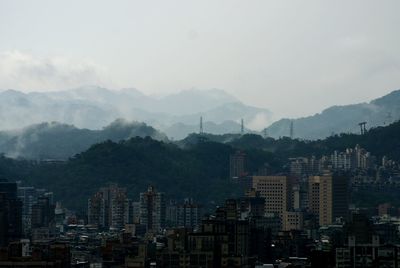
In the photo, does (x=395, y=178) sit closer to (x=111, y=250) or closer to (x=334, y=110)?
(x=111, y=250)

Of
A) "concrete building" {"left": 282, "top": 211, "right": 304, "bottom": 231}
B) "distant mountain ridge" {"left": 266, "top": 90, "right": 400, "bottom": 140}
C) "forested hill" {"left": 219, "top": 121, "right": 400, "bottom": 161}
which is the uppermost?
"distant mountain ridge" {"left": 266, "top": 90, "right": 400, "bottom": 140}

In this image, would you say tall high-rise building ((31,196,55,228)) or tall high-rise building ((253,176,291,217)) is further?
tall high-rise building ((253,176,291,217))

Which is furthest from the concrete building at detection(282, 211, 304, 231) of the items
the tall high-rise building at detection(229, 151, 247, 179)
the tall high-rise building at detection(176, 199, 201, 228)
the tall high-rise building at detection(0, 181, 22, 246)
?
the tall high-rise building at detection(229, 151, 247, 179)

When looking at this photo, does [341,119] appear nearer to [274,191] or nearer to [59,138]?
Result: [59,138]

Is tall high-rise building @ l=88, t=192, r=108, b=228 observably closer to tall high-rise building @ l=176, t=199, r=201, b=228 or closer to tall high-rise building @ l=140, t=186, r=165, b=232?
tall high-rise building @ l=140, t=186, r=165, b=232

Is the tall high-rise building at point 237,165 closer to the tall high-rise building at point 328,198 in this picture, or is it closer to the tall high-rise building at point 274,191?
the tall high-rise building at point 274,191

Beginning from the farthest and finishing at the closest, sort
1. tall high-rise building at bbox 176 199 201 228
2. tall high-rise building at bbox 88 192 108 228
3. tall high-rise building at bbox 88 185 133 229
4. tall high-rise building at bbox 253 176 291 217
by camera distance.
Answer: tall high-rise building at bbox 253 176 291 217, tall high-rise building at bbox 88 192 108 228, tall high-rise building at bbox 88 185 133 229, tall high-rise building at bbox 176 199 201 228

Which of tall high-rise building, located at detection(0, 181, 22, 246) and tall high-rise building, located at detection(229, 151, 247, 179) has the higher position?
tall high-rise building, located at detection(229, 151, 247, 179)
